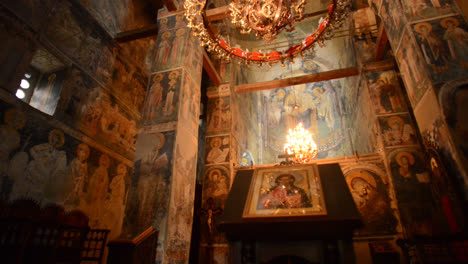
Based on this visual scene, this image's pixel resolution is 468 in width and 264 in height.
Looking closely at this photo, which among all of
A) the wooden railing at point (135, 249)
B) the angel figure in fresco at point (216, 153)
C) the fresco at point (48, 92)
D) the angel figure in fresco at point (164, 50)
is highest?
the angel figure in fresco at point (164, 50)

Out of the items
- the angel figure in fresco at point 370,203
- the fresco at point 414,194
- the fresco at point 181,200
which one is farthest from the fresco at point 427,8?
the fresco at point 181,200

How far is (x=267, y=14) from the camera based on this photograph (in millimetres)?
4668

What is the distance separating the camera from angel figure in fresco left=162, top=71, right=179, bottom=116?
5.91 meters

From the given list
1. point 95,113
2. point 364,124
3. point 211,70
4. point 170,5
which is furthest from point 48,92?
point 364,124

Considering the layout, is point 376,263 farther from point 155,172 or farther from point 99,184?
point 99,184

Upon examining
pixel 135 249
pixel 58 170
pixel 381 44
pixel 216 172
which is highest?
pixel 381 44

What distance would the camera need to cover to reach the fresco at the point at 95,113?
22.1 ft

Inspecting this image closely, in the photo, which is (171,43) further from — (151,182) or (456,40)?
(456,40)

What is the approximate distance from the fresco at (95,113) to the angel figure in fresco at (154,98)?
→ 7.19 ft

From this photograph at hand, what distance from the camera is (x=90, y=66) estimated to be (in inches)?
296

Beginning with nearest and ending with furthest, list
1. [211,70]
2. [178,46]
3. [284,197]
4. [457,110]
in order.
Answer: [284,197] < [457,110] < [178,46] < [211,70]

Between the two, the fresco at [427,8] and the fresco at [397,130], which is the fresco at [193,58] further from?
the fresco at [397,130]

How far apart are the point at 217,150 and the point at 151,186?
12.2ft

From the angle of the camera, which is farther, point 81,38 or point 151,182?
point 81,38
